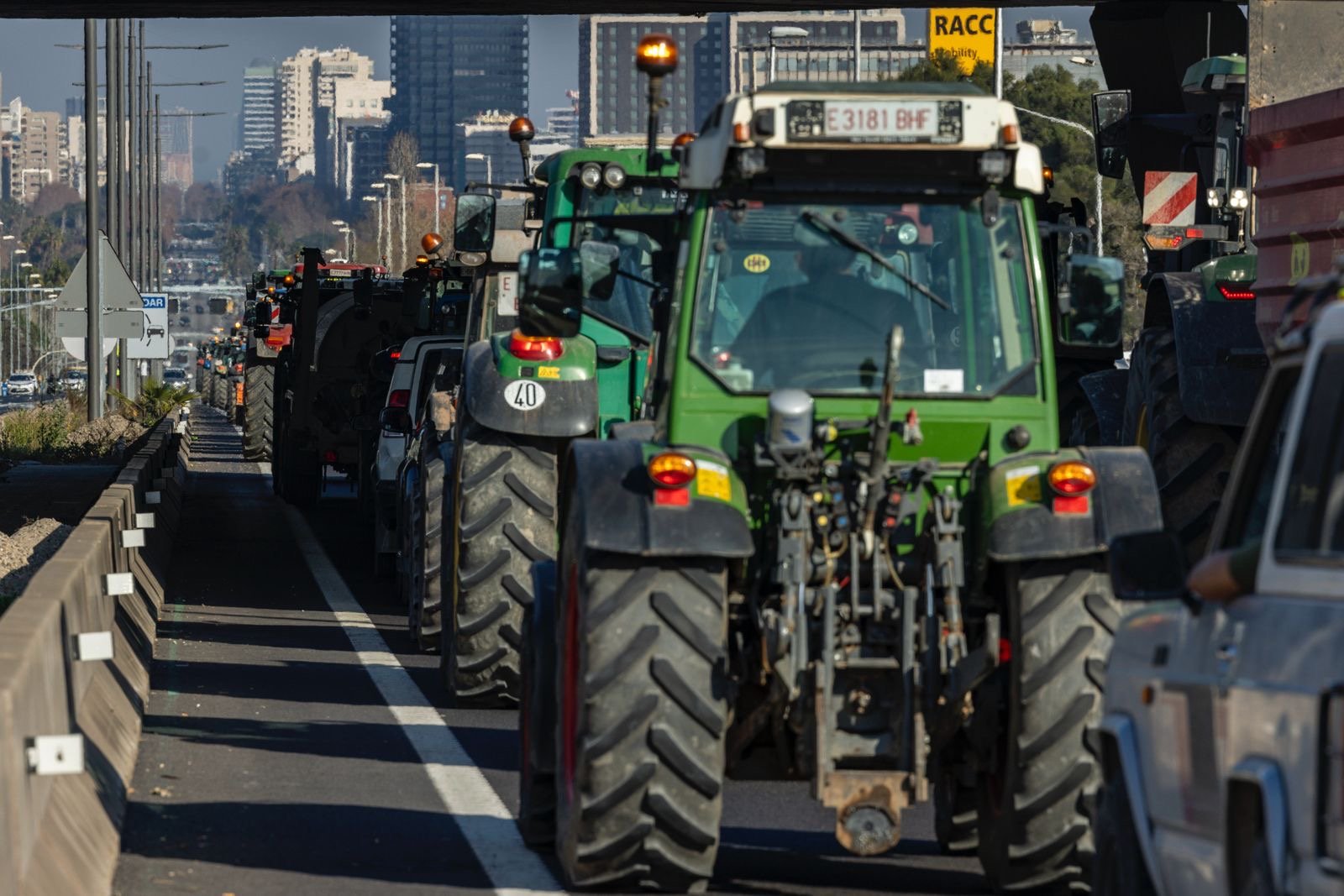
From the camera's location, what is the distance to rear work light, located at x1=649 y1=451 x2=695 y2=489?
8242mm

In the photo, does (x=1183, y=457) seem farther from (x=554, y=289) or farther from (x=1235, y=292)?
(x=554, y=289)

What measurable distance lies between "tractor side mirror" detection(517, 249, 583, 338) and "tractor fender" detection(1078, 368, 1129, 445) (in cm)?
603

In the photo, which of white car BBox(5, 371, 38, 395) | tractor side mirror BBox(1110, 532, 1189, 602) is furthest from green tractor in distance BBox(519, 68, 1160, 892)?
white car BBox(5, 371, 38, 395)

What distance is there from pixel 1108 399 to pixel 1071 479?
6.96m

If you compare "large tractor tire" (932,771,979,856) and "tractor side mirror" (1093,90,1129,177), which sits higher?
"tractor side mirror" (1093,90,1129,177)

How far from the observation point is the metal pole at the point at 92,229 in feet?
125

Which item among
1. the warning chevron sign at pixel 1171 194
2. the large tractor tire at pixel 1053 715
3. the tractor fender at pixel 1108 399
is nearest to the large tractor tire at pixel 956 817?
the large tractor tire at pixel 1053 715

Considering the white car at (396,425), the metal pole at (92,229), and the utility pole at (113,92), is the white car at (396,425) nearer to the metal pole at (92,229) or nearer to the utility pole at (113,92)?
the metal pole at (92,229)

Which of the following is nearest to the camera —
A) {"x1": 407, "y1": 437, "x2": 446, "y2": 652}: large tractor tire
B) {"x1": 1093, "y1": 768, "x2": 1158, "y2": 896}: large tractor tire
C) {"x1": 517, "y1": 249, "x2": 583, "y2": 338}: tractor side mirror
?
{"x1": 1093, "y1": 768, "x2": 1158, "y2": 896}: large tractor tire

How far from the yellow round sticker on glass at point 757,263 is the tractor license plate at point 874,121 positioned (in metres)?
0.45

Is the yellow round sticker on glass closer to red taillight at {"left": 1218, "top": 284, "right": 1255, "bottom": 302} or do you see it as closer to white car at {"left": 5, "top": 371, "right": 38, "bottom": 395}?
red taillight at {"left": 1218, "top": 284, "right": 1255, "bottom": 302}

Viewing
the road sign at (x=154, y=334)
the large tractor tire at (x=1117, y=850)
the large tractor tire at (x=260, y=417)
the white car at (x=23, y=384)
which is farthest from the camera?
the white car at (x=23, y=384)

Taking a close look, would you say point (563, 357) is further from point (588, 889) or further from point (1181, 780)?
point (1181, 780)

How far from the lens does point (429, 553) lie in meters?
15.4
